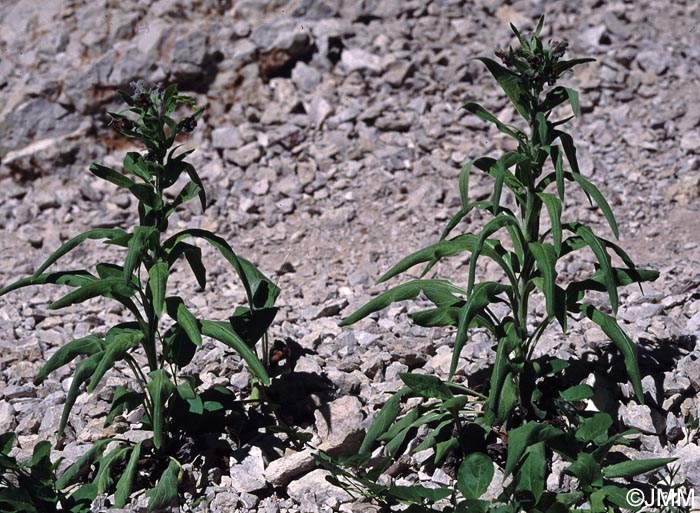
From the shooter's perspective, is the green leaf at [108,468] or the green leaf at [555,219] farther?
the green leaf at [108,468]

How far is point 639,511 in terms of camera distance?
3416mm

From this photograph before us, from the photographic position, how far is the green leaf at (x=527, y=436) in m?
3.27

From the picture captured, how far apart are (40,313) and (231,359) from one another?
66.5 inches

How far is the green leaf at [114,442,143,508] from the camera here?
3488 millimetres

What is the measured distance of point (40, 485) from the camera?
3477mm

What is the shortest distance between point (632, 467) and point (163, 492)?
1.92 m

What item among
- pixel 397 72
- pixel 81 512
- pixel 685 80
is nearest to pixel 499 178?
pixel 81 512

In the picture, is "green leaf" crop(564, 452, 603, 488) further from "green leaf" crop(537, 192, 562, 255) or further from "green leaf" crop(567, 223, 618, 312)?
"green leaf" crop(537, 192, 562, 255)

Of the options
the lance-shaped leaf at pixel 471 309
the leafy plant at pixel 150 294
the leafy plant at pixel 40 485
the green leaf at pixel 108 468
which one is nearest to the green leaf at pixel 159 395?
the leafy plant at pixel 150 294

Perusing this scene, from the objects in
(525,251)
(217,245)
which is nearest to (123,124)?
(217,245)

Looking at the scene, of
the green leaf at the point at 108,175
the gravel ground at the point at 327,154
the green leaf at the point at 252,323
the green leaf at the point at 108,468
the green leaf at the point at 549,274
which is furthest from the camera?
the gravel ground at the point at 327,154

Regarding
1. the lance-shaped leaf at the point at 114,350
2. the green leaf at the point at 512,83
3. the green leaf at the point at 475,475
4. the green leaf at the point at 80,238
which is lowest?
the green leaf at the point at 475,475

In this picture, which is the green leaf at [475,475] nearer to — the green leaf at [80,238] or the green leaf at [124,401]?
the green leaf at [124,401]

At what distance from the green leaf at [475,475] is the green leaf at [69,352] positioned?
1.57m
